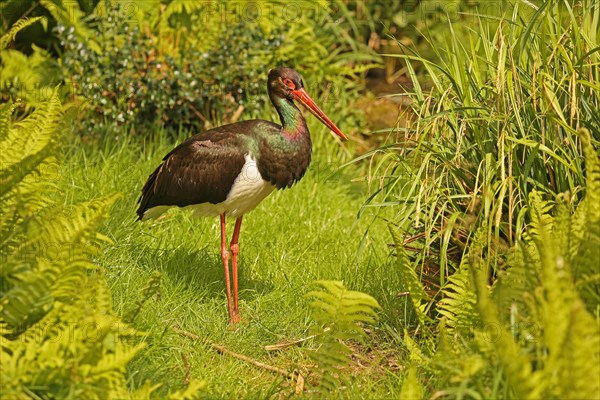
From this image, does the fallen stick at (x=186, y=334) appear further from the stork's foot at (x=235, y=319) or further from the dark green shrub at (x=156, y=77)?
the dark green shrub at (x=156, y=77)

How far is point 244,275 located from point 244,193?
2.03 ft

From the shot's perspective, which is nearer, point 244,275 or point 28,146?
point 28,146

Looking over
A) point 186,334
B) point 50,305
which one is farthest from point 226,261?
point 50,305

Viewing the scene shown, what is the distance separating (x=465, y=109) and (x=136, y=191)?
8.24ft

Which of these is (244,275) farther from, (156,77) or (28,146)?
(156,77)

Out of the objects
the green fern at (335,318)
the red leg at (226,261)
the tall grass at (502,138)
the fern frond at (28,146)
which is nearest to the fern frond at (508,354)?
the green fern at (335,318)

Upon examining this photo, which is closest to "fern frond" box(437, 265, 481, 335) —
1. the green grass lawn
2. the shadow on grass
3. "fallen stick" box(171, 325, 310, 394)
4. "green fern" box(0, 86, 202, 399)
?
the green grass lawn

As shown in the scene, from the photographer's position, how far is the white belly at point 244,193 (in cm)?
523

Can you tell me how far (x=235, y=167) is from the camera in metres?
5.24

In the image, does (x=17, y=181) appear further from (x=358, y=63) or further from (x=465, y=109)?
(x=358, y=63)

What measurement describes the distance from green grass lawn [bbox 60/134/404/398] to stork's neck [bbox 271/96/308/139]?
0.62 m

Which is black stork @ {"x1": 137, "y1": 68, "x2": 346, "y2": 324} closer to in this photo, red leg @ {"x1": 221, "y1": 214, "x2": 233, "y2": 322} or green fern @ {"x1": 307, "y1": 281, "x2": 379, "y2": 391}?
red leg @ {"x1": 221, "y1": 214, "x2": 233, "y2": 322}

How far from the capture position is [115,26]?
24.1 feet

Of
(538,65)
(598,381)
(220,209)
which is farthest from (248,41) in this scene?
(598,381)
